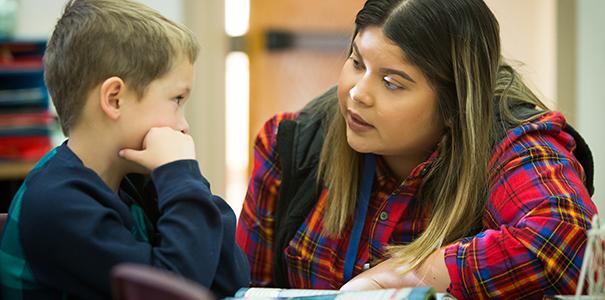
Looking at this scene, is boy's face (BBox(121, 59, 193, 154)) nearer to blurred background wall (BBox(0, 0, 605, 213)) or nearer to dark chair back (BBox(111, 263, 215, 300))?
dark chair back (BBox(111, 263, 215, 300))

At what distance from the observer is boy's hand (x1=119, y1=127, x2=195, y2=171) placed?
3.69ft

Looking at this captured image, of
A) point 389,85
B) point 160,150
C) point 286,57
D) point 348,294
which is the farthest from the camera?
point 286,57

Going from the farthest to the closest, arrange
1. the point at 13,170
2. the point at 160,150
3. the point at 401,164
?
the point at 13,170 → the point at 401,164 → the point at 160,150

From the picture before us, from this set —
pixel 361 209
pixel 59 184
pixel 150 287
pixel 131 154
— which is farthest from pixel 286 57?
pixel 150 287

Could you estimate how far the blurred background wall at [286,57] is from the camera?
2.70m

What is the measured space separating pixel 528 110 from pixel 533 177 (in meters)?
0.20

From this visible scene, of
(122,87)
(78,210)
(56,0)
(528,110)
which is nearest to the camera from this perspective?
(78,210)

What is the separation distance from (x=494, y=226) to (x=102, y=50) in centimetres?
64

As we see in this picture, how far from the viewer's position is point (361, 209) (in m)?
1.43

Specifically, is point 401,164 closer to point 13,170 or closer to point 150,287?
A: point 150,287

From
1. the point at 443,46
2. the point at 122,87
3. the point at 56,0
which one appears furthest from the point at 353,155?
the point at 56,0

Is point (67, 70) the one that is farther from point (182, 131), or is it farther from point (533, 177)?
Result: point (533, 177)

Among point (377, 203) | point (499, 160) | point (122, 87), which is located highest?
point (122, 87)

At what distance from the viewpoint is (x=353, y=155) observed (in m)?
1.46
